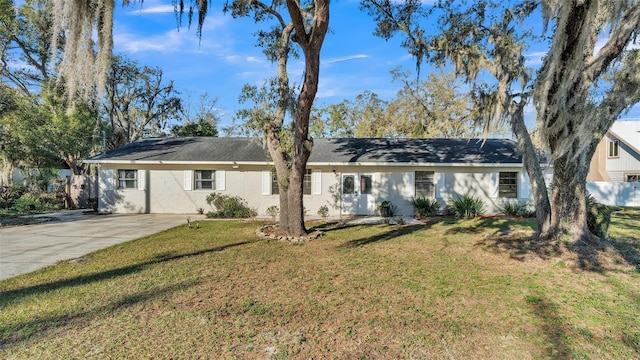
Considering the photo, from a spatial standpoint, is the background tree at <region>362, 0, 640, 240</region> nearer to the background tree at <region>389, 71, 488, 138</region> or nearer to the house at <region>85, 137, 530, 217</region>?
the house at <region>85, 137, 530, 217</region>

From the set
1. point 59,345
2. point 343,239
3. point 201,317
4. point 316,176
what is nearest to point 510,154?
point 316,176

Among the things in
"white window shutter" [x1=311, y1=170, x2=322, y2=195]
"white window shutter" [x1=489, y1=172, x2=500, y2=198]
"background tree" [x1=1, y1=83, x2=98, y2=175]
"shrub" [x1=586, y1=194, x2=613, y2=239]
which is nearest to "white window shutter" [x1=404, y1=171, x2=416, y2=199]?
"white window shutter" [x1=489, y1=172, x2=500, y2=198]

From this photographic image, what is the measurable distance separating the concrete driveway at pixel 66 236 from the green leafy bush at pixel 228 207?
98cm

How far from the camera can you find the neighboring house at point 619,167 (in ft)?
54.4

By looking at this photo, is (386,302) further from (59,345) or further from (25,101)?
(25,101)

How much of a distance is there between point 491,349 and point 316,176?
1020 cm

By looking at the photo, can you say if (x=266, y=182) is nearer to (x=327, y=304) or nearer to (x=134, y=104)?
(x=327, y=304)

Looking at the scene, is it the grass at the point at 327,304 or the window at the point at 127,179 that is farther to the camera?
the window at the point at 127,179

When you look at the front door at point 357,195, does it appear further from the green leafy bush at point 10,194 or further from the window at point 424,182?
the green leafy bush at point 10,194

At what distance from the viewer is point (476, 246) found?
728 cm

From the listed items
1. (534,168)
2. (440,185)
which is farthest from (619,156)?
(534,168)

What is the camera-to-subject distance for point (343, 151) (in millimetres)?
13758

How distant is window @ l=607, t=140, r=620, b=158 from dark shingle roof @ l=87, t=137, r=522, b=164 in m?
11.7

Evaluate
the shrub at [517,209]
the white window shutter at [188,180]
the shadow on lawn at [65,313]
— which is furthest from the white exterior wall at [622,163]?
the shadow on lawn at [65,313]
